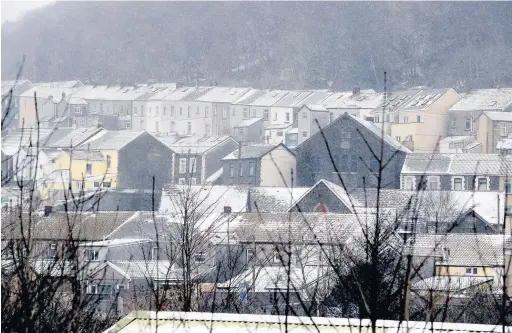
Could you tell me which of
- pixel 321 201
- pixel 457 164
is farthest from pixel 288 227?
pixel 457 164

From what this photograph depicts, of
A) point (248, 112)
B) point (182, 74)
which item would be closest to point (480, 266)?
point (248, 112)

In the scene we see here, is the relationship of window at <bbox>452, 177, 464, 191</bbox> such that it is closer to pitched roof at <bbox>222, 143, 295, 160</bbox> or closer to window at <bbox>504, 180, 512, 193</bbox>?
window at <bbox>504, 180, 512, 193</bbox>

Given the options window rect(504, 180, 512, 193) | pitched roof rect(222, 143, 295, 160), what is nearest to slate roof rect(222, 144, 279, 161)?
pitched roof rect(222, 143, 295, 160)

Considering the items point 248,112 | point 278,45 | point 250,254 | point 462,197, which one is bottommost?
point 250,254

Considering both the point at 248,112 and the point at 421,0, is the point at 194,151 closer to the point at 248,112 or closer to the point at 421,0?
the point at 248,112

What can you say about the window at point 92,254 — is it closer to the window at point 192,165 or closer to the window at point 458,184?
the window at point 192,165

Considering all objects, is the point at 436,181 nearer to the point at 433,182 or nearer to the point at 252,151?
the point at 433,182
